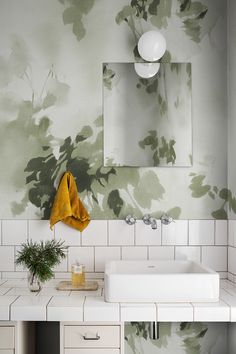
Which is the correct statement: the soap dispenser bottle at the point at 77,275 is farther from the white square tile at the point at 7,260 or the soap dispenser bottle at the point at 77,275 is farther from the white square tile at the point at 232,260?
the white square tile at the point at 232,260

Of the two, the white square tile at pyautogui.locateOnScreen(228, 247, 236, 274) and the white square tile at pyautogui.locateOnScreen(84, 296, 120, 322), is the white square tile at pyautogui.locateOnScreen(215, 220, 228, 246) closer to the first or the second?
the white square tile at pyautogui.locateOnScreen(228, 247, 236, 274)

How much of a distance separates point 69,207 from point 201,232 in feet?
2.63

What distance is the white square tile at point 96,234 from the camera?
287 cm

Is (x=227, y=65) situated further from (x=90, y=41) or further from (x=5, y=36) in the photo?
(x=5, y=36)

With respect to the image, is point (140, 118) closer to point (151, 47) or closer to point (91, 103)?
point (91, 103)

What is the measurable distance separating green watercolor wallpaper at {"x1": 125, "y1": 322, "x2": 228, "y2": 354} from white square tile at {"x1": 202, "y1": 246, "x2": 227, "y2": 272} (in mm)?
340

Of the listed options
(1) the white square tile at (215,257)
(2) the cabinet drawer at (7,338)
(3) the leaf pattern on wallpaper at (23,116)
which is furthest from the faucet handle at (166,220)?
(2) the cabinet drawer at (7,338)

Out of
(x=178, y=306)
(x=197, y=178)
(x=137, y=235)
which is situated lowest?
(x=178, y=306)

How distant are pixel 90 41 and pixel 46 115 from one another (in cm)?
52

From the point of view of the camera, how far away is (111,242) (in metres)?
2.87

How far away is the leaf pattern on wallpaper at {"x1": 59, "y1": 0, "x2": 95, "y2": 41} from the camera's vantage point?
9.48 ft

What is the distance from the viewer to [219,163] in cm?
290

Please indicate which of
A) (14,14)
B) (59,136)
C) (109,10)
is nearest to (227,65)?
(109,10)

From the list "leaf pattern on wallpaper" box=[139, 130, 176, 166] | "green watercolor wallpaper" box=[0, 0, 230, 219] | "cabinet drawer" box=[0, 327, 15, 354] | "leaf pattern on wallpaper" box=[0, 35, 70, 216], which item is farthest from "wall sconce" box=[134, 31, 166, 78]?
"cabinet drawer" box=[0, 327, 15, 354]
